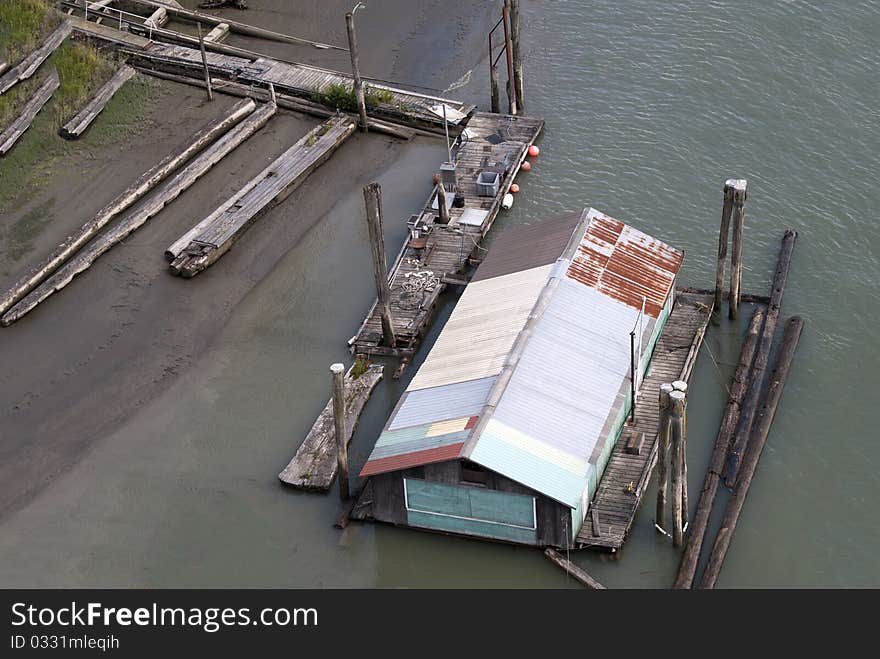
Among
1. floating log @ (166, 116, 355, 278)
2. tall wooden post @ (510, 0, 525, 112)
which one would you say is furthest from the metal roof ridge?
floating log @ (166, 116, 355, 278)

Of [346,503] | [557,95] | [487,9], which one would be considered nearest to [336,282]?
[346,503]

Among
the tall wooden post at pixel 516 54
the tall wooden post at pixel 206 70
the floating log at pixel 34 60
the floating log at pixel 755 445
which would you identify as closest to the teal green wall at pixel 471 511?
the floating log at pixel 755 445

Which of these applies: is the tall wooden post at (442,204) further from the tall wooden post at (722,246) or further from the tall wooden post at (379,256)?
the tall wooden post at (722,246)

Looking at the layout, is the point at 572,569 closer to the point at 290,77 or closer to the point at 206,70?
the point at 290,77

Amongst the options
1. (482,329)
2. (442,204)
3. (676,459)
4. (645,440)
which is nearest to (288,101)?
(442,204)

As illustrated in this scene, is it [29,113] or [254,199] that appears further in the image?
[29,113]

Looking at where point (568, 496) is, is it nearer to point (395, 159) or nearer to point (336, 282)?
point (336, 282)
